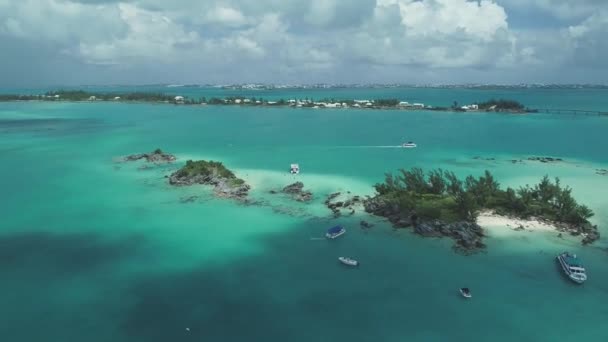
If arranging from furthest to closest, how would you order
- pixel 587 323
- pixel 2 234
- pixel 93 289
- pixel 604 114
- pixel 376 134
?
pixel 604 114
pixel 376 134
pixel 2 234
pixel 93 289
pixel 587 323

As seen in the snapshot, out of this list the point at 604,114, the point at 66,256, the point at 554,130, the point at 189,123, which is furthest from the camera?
the point at 604,114

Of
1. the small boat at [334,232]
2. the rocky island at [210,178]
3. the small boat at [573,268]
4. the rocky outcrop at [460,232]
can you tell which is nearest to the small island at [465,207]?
the rocky outcrop at [460,232]

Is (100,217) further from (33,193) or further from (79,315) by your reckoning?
(79,315)

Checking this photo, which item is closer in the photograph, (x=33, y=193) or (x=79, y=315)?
(x=79, y=315)

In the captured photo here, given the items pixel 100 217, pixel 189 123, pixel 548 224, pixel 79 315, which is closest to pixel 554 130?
pixel 548 224

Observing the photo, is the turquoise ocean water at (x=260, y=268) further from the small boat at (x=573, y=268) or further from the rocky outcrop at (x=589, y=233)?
the rocky outcrop at (x=589, y=233)

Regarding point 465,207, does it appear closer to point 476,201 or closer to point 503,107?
point 476,201
